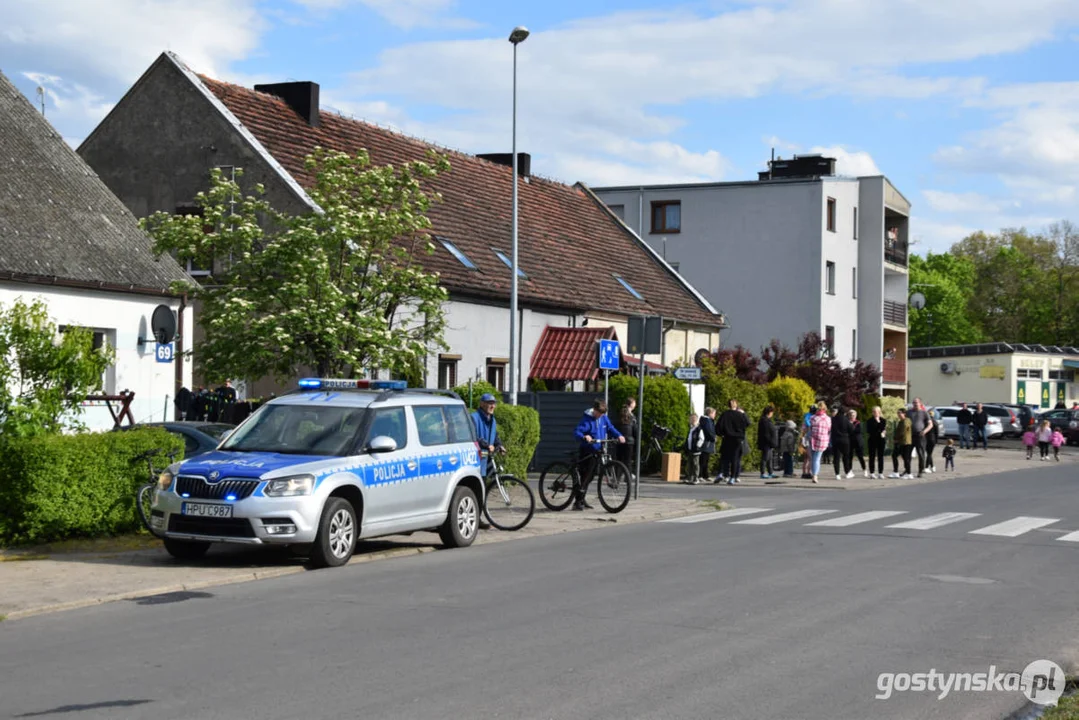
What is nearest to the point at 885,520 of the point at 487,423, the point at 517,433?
the point at 487,423

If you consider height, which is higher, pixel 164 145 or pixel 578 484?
pixel 164 145

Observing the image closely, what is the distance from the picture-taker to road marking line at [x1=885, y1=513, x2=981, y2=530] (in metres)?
18.8

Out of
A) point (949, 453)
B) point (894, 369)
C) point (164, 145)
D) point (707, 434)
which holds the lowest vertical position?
point (949, 453)

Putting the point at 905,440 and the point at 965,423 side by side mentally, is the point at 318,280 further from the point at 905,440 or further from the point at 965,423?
the point at 965,423

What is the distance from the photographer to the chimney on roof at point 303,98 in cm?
3472

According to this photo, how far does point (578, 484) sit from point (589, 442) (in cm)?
66

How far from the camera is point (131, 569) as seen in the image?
514 inches

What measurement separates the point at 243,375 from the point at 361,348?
6.00 feet

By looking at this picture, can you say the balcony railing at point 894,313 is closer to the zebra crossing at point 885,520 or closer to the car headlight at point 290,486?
the zebra crossing at point 885,520

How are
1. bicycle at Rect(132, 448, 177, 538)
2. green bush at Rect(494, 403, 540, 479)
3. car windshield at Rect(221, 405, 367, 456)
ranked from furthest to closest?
1. green bush at Rect(494, 403, 540, 479)
2. bicycle at Rect(132, 448, 177, 538)
3. car windshield at Rect(221, 405, 367, 456)

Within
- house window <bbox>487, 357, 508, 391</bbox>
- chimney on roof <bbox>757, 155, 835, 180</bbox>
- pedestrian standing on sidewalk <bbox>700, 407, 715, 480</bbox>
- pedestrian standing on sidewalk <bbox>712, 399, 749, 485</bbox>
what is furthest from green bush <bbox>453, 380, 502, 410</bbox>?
chimney on roof <bbox>757, 155, 835, 180</bbox>

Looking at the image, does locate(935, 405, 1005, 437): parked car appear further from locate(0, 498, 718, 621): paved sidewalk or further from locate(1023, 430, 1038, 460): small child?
locate(0, 498, 718, 621): paved sidewalk

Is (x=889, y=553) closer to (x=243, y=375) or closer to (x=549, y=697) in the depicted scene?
(x=549, y=697)

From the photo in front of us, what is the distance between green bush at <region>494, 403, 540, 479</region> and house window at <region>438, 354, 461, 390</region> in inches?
341
